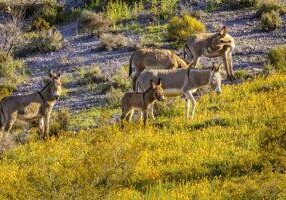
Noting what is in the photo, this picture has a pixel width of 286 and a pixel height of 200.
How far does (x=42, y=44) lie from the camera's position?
3300 cm

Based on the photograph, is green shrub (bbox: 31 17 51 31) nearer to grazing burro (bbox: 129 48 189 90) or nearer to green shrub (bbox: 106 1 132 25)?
green shrub (bbox: 106 1 132 25)

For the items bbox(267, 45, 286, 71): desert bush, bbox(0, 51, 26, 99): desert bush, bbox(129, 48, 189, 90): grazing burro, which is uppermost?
bbox(129, 48, 189, 90): grazing burro

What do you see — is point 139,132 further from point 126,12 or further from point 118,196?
point 126,12

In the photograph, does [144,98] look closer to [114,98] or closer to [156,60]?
[156,60]

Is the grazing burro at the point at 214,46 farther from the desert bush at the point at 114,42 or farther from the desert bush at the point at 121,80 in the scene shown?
the desert bush at the point at 114,42

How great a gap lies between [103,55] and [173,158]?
46.8ft

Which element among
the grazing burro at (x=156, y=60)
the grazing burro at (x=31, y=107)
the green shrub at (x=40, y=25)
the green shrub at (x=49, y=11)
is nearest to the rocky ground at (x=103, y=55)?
the grazing burro at (x=156, y=60)

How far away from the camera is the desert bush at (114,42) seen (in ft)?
100

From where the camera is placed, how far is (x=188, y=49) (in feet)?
81.8

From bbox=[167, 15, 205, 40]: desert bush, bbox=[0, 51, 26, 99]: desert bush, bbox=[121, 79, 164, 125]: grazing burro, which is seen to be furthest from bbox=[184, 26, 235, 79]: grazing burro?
bbox=[0, 51, 26, 99]: desert bush

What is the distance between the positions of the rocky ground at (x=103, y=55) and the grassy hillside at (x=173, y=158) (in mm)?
4517

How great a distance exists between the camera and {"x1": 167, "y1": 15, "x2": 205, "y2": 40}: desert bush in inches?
1210

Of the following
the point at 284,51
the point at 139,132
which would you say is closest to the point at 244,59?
the point at 284,51

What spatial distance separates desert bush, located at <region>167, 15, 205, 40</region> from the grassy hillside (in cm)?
911
